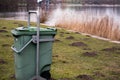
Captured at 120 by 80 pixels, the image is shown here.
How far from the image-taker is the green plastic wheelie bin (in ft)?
17.3

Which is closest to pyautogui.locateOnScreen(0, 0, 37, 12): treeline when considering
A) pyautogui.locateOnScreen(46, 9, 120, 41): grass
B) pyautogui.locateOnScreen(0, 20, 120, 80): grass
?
pyautogui.locateOnScreen(46, 9, 120, 41): grass

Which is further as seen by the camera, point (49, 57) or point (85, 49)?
point (85, 49)

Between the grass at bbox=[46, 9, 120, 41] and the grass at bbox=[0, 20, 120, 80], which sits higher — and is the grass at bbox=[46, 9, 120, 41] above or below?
above

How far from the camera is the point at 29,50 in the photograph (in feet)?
17.6

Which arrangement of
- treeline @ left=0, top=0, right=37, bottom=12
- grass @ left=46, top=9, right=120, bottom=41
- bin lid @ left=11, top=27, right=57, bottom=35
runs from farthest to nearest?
treeline @ left=0, top=0, right=37, bottom=12
grass @ left=46, top=9, right=120, bottom=41
bin lid @ left=11, top=27, right=57, bottom=35

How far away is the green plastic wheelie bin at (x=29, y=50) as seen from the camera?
5281 millimetres

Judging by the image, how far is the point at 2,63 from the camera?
24.0 ft

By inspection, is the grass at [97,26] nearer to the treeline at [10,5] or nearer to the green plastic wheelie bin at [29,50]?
the green plastic wheelie bin at [29,50]

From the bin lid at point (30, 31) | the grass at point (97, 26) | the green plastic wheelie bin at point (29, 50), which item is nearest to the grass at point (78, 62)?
the green plastic wheelie bin at point (29, 50)

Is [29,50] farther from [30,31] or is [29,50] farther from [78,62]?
[78,62]

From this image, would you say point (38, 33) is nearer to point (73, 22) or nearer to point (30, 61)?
point (30, 61)

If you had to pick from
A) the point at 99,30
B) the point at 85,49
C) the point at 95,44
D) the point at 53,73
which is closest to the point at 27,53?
the point at 53,73

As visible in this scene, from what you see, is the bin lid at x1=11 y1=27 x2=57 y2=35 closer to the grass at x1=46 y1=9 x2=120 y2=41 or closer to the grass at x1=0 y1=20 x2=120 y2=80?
the grass at x1=0 y1=20 x2=120 y2=80

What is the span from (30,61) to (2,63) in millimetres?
2081
